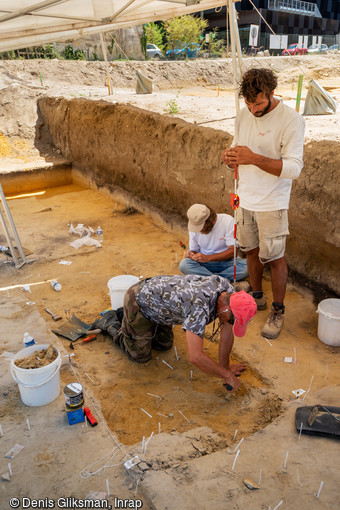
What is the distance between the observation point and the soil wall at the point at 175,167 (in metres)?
4.14

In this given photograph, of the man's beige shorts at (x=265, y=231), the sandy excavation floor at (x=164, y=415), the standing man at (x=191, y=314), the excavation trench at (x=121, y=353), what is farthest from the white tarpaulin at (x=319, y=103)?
the standing man at (x=191, y=314)

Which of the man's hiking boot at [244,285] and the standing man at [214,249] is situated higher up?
the standing man at [214,249]

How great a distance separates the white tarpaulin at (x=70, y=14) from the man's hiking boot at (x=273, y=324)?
3548mm

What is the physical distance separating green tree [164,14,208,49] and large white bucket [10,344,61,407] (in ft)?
72.8

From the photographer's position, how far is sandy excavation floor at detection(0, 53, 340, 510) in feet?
7.57

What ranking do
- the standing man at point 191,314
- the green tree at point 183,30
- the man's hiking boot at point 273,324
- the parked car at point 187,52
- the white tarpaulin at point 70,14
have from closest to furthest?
the standing man at point 191,314 → the man's hiking boot at point 273,324 → the white tarpaulin at point 70,14 → the green tree at point 183,30 → the parked car at point 187,52

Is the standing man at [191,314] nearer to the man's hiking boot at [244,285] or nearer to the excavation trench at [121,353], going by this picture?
the excavation trench at [121,353]

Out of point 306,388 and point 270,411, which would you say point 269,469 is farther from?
point 306,388

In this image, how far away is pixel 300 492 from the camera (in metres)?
2.27

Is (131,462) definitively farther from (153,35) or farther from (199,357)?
(153,35)

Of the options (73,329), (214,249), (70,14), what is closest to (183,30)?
(70,14)

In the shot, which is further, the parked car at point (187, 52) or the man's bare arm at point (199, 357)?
the parked car at point (187, 52)

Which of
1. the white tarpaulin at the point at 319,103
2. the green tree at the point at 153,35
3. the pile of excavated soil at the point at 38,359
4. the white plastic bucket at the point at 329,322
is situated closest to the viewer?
the pile of excavated soil at the point at 38,359

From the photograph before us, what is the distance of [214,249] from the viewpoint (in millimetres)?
4441
